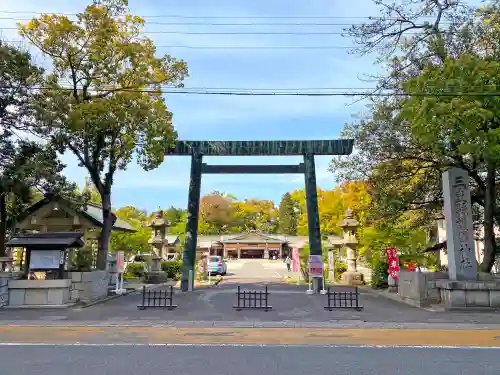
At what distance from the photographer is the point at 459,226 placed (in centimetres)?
1455

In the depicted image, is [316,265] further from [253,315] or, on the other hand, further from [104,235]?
[104,235]

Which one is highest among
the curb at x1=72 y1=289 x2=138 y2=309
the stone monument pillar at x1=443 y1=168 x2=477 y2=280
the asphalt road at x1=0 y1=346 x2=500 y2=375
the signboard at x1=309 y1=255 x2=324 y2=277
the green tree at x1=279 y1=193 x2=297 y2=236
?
the green tree at x1=279 y1=193 x2=297 y2=236

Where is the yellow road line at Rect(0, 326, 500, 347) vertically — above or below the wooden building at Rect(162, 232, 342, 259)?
below

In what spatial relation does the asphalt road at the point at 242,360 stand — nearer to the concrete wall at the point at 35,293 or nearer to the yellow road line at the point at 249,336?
the yellow road line at the point at 249,336

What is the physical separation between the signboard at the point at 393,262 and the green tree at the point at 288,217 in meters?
62.9

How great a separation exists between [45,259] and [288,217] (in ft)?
231

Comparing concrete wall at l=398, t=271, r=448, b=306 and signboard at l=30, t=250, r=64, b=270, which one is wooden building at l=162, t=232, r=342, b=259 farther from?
concrete wall at l=398, t=271, r=448, b=306

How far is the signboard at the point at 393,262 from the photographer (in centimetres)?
1930

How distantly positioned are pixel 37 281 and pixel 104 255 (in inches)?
189

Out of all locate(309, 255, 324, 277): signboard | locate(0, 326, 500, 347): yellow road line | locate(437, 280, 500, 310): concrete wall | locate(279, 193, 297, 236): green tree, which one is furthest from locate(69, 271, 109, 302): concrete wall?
locate(279, 193, 297, 236): green tree

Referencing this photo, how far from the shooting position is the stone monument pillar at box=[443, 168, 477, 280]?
14.3 m

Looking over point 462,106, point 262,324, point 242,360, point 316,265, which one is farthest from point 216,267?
point 242,360

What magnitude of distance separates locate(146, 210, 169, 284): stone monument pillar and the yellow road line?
51.9ft

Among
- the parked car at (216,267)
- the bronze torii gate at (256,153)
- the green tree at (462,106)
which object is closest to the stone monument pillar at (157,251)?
the bronze torii gate at (256,153)
